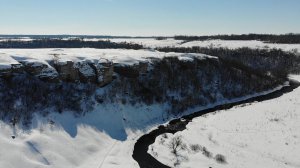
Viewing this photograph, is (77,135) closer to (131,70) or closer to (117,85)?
(117,85)

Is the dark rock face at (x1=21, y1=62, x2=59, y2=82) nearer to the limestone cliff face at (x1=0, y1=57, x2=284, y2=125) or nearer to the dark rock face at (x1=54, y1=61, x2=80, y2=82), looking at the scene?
the limestone cliff face at (x1=0, y1=57, x2=284, y2=125)

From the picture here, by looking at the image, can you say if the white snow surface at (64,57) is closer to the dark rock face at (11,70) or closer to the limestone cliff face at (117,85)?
the limestone cliff face at (117,85)

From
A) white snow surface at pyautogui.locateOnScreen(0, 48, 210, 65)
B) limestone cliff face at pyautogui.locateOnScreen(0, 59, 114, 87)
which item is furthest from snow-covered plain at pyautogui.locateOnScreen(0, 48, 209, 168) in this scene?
limestone cliff face at pyautogui.locateOnScreen(0, 59, 114, 87)

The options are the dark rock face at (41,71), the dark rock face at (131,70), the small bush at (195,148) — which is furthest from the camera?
the dark rock face at (131,70)

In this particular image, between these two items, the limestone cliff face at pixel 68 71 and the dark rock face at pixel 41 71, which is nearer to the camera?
the limestone cliff face at pixel 68 71

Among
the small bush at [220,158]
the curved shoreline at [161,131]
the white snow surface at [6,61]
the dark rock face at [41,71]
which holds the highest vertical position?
the white snow surface at [6,61]

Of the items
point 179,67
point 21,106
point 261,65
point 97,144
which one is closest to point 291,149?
point 97,144

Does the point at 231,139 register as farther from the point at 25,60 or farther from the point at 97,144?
the point at 25,60

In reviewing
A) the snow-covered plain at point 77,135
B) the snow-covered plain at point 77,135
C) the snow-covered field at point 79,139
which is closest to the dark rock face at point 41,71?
the snow-covered plain at point 77,135
